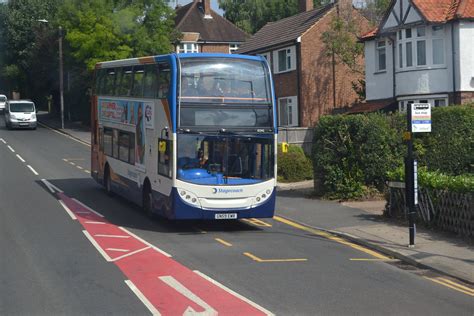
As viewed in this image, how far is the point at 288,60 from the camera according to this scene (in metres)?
→ 42.1

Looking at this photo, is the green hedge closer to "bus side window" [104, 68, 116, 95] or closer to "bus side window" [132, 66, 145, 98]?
"bus side window" [132, 66, 145, 98]

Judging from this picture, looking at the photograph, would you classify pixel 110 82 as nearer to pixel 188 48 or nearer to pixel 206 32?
pixel 188 48

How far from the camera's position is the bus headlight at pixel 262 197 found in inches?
661

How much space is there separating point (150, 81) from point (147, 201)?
3100 millimetres

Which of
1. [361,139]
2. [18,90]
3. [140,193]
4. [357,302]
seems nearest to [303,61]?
[361,139]

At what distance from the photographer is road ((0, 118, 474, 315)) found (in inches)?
406

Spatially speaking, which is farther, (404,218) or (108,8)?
(108,8)

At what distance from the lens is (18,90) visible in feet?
251

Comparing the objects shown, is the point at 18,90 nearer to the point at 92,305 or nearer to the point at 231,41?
the point at 231,41

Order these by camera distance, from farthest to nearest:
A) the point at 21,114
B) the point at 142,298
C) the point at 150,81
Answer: the point at 21,114
the point at 150,81
the point at 142,298

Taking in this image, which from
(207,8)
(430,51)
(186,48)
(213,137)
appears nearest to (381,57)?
(430,51)

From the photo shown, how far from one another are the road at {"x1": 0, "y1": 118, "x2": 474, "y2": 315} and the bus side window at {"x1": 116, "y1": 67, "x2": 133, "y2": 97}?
3284 millimetres

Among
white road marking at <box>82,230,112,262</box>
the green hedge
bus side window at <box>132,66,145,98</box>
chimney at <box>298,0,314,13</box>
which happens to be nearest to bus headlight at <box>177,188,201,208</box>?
white road marking at <box>82,230,112,262</box>

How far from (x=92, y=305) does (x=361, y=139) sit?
13.0m
